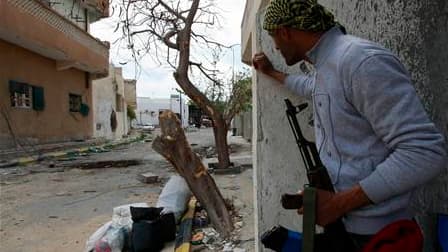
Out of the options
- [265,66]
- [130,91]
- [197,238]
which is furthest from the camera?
[130,91]

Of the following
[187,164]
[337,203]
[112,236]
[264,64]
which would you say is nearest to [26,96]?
[187,164]

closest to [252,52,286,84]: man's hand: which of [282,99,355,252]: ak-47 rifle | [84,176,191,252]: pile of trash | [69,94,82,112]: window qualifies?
[282,99,355,252]: ak-47 rifle

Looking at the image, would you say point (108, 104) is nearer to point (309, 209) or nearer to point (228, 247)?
point (228, 247)

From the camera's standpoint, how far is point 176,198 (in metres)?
5.22

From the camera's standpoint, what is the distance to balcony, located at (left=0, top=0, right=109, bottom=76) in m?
12.1

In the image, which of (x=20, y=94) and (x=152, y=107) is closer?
(x=20, y=94)

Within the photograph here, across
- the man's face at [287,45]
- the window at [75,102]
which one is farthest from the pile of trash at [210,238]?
the window at [75,102]

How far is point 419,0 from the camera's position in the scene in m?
1.52

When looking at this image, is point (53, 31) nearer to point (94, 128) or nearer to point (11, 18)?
point (11, 18)

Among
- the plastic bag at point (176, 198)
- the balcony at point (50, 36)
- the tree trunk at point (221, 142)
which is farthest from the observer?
the balcony at point (50, 36)

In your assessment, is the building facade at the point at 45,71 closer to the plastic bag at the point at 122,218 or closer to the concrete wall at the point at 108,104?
the concrete wall at the point at 108,104

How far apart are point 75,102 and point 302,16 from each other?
19.8 m

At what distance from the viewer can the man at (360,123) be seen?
107cm

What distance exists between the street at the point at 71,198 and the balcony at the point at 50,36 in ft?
13.7
